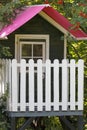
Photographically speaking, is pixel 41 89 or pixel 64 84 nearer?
pixel 41 89

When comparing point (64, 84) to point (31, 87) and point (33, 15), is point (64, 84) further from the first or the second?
point (33, 15)

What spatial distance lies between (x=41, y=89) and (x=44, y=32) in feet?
5.93

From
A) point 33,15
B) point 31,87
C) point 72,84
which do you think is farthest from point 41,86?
point 33,15

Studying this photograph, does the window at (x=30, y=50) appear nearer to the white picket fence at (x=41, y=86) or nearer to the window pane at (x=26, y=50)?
the window pane at (x=26, y=50)

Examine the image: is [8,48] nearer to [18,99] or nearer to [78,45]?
[18,99]

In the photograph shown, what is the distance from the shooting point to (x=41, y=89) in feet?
33.3

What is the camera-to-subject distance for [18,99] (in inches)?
404

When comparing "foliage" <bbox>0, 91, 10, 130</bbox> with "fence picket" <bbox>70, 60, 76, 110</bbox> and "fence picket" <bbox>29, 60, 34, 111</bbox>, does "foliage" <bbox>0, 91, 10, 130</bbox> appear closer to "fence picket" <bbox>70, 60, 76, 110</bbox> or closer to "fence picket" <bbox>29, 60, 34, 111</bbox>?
"fence picket" <bbox>29, 60, 34, 111</bbox>

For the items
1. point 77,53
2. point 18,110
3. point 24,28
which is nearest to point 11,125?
point 18,110

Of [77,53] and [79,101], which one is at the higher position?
[77,53]

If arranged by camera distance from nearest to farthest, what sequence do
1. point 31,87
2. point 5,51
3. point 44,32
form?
point 31,87 → point 5,51 → point 44,32

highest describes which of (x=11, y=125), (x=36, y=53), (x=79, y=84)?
(x=36, y=53)

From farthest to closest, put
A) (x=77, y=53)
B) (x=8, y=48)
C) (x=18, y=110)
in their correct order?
1. (x=77, y=53)
2. (x=8, y=48)
3. (x=18, y=110)

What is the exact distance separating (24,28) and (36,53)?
0.67m
